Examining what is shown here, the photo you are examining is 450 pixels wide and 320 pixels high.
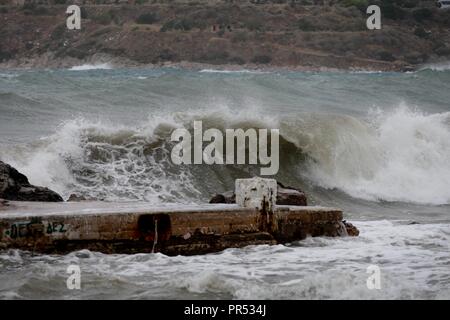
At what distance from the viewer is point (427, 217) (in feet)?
43.9

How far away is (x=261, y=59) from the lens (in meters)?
98.0

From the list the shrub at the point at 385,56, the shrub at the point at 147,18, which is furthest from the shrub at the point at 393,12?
the shrub at the point at 147,18

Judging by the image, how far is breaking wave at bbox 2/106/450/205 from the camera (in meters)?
13.5

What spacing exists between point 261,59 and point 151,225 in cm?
9031

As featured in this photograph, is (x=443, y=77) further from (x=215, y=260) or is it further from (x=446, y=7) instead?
(x=446, y=7)

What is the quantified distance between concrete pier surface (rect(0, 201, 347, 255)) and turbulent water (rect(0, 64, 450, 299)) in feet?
0.42

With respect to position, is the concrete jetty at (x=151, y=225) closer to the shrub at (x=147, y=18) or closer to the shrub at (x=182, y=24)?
the shrub at (x=182, y=24)

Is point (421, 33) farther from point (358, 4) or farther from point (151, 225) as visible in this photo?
point (151, 225)

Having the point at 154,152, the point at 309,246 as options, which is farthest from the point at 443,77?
the point at 309,246

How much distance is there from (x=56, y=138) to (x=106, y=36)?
9366cm

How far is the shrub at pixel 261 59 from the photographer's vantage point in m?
97.4

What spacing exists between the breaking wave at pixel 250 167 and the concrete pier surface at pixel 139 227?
3720 mm

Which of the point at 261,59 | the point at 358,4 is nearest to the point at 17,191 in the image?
the point at 261,59

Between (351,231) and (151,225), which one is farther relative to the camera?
(351,231)
